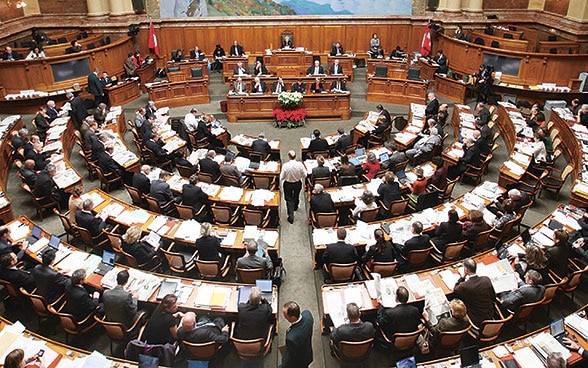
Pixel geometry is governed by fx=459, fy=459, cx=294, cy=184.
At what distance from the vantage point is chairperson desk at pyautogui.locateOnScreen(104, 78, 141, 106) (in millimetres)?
17469

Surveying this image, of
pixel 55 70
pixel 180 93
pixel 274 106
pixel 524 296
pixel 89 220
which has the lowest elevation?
pixel 524 296

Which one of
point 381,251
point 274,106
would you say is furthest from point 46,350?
point 274,106

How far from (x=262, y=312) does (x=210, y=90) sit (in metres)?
15.1

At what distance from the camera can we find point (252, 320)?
6629mm

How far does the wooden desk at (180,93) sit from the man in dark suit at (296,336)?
1409 cm

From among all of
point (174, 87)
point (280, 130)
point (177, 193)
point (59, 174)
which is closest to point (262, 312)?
point (177, 193)

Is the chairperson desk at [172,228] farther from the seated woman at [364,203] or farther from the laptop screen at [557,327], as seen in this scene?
the laptop screen at [557,327]

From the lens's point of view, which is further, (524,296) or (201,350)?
(524,296)

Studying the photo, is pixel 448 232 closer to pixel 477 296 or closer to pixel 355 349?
pixel 477 296

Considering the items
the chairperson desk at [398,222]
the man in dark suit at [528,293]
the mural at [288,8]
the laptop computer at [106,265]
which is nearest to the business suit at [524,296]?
the man in dark suit at [528,293]

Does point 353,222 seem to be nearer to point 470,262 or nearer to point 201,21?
point 470,262

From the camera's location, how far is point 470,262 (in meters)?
7.24

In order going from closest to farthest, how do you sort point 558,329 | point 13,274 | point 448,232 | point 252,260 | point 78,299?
point 558,329, point 78,299, point 13,274, point 252,260, point 448,232

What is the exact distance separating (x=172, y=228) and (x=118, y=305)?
244cm
